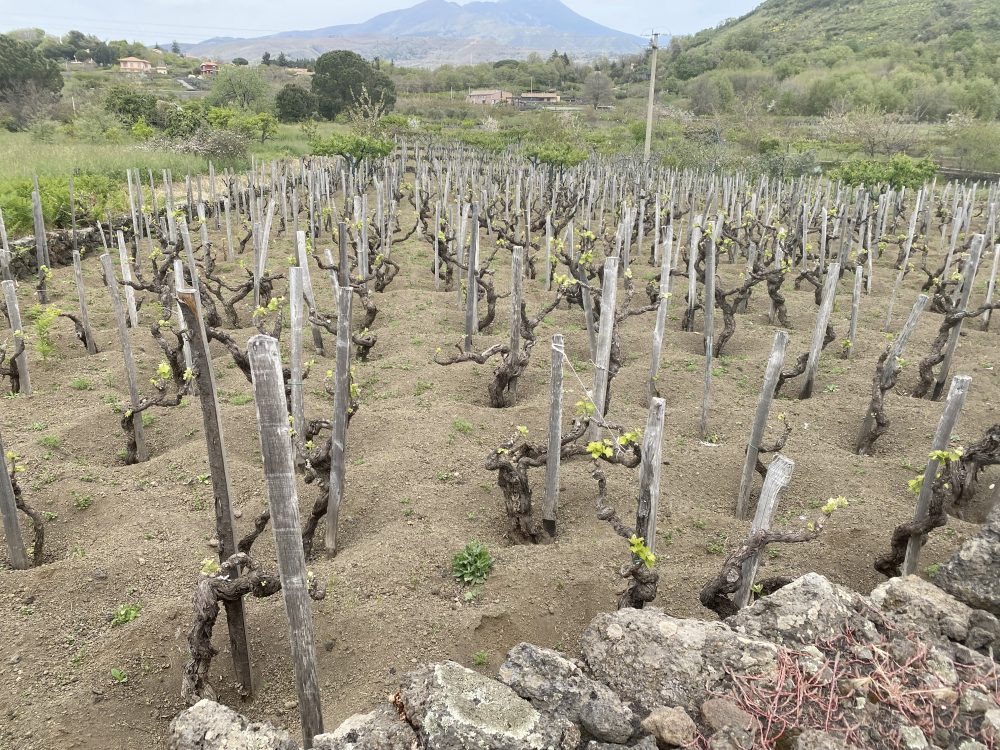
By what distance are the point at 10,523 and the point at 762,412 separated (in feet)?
17.5

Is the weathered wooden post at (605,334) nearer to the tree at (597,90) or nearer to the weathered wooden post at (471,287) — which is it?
the weathered wooden post at (471,287)

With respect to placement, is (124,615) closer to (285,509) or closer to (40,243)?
(285,509)

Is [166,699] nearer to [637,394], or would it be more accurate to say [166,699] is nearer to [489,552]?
[489,552]

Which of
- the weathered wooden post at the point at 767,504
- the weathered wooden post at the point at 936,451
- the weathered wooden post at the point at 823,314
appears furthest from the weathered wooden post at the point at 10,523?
the weathered wooden post at the point at 823,314

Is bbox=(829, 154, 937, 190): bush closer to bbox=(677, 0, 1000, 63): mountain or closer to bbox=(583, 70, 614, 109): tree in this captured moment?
bbox=(583, 70, 614, 109): tree

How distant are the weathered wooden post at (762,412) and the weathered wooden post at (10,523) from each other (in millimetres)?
5191

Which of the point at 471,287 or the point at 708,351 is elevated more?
the point at 471,287

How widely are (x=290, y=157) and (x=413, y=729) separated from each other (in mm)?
27972

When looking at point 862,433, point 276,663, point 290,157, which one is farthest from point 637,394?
point 290,157

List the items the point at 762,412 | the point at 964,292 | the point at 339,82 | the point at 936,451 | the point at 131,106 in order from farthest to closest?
1. the point at 339,82
2. the point at 131,106
3. the point at 964,292
4. the point at 762,412
5. the point at 936,451

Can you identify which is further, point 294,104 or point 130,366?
point 294,104

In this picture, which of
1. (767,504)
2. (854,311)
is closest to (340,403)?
(767,504)

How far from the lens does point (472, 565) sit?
4.61 meters

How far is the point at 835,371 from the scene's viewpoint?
27.0 feet
